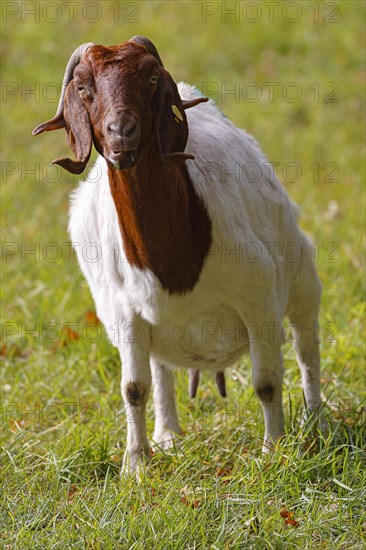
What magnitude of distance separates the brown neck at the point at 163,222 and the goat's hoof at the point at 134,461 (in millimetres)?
896

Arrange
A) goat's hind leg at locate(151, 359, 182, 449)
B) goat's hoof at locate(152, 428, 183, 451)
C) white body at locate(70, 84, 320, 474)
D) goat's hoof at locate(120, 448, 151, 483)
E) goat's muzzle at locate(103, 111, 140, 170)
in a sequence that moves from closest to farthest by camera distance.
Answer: goat's muzzle at locate(103, 111, 140, 170)
white body at locate(70, 84, 320, 474)
goat's hoof at locate(120, 448, 151, 483)
goat's hoof at locate(152, 428, 183, 451)
goat's hind leg at locate(151, 359, 182, 449)

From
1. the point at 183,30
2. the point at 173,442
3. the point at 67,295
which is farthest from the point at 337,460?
the point at 183,30

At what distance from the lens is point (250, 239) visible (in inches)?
188

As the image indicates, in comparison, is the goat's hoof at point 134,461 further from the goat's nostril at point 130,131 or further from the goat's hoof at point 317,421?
the goat's nostril at point 130,131

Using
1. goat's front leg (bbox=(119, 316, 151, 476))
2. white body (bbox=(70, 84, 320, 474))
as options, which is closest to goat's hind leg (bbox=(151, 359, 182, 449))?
white body (bbox=(70, 84, 320, 474))

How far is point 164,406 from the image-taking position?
5.60m

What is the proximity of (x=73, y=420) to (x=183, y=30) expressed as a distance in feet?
23.2

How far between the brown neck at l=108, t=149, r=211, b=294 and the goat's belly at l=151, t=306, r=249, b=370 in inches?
10.2

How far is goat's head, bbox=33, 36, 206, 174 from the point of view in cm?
402

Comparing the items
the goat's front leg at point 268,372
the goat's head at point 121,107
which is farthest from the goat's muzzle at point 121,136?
the goat's front leg at point 268,372

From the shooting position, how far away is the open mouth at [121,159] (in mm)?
4023

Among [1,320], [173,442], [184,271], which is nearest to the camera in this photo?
[184,271]

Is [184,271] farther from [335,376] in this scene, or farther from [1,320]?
[1,320]

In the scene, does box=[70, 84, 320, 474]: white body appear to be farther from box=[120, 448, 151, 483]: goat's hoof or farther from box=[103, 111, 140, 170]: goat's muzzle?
box=[103, 111, 140, 170]: goat's muzzle
